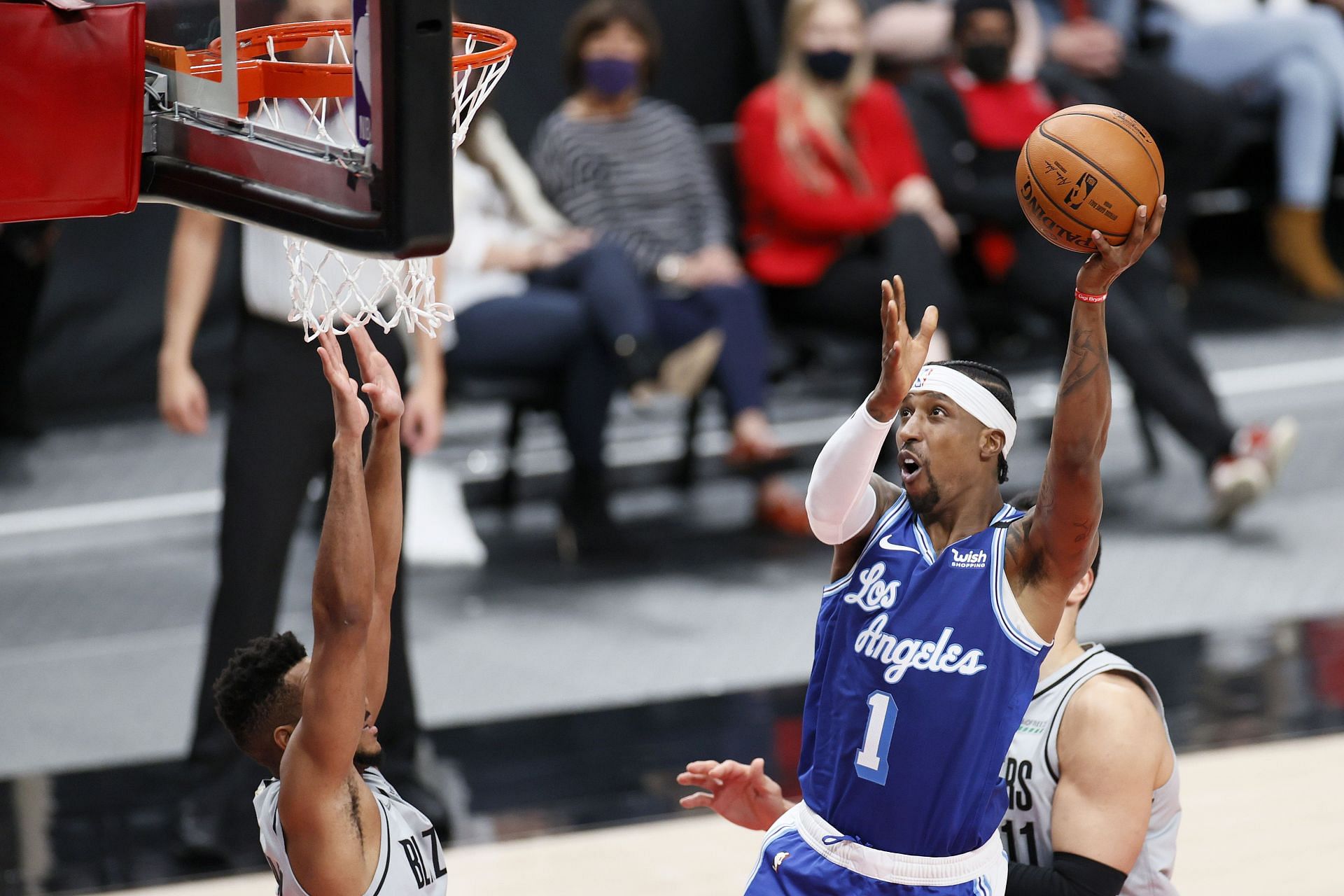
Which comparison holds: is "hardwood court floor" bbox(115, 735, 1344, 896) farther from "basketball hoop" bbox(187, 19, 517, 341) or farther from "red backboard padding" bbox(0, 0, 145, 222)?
"red backboard padding" bbox(0, 0, 145, 222)

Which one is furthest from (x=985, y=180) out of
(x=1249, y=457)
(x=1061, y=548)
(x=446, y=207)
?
(x=446, y=207)

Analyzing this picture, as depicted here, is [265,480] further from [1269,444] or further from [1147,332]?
[1269,444]

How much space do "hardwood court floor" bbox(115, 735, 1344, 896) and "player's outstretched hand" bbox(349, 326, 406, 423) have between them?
1.82m

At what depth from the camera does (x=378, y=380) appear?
254 cm

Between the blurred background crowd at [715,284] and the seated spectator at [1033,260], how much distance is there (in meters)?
0.01

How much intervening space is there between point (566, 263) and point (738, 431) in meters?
0.85

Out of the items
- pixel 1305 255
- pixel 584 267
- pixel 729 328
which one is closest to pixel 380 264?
pixel 584 267

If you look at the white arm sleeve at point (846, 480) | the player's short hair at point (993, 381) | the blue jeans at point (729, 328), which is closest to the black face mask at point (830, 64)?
the blue jeans at point (729, 328)

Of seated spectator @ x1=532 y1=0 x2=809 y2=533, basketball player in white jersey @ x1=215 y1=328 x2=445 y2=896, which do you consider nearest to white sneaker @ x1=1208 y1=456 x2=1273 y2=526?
seated spectator @ x1=532 y1=0 x2=809 y2=533

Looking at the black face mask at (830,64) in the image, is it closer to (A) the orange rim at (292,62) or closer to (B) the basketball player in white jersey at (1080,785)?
(A) the orange rim at (292,62)

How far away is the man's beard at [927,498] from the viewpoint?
2.73 m

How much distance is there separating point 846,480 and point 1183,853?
2.03 meters

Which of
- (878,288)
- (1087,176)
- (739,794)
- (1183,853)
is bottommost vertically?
(1183,853)

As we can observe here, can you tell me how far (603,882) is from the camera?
13.5 feet
